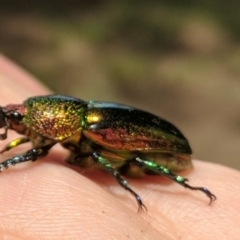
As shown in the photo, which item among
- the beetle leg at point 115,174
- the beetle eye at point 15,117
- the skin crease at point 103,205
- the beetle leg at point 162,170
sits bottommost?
the skin crease at point 103,205

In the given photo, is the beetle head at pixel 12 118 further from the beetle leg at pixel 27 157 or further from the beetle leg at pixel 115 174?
the beetle leg at pixel 115 174

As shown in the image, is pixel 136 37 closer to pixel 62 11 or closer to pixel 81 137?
pixel 62 11

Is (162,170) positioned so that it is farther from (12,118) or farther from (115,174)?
(12,118)

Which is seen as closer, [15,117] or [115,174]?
[115,174]

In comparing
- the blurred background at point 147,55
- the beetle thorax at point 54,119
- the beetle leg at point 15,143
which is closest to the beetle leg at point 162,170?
the beetle thorax at point 54,119

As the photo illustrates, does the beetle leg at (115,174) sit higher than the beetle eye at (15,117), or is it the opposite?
the beetle eye at (15,117)

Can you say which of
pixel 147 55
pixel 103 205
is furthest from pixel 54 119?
pixel 147 55

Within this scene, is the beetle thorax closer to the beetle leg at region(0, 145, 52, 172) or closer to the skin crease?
the beetle leg at region(0, 145, 52, 172)
